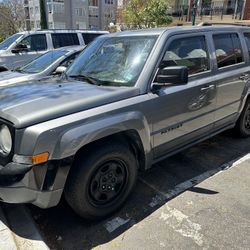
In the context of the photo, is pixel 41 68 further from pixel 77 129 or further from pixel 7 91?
pixel 77 129

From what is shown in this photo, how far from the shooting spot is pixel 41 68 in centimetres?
667

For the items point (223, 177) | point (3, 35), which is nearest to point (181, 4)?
point (3, 35)

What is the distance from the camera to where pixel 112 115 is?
264cm

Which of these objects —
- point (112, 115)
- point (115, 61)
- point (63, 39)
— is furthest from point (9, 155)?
point (63, 39)

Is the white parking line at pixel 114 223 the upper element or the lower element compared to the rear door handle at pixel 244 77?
lower

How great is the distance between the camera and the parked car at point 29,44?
9.51 metres

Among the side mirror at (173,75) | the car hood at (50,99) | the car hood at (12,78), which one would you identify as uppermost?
the side mirror at (173,75)

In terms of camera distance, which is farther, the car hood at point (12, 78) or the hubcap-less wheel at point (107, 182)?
the car hood at point (12, 78)

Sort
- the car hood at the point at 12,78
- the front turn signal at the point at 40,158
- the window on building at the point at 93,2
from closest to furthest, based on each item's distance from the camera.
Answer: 1. the front turn signal at the point at 40,158
2. the car hood at the point at 12,78
3. the window on building at the point at 93,2

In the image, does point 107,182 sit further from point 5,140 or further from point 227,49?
point 227,49

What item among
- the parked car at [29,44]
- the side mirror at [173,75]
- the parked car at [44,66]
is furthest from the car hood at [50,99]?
the parked car at [29,44]

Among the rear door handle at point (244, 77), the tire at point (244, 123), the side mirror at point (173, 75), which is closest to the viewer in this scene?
the side mirror at point (173, 75)

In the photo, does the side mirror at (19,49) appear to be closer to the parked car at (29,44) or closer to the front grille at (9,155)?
the parked car at (29,44)

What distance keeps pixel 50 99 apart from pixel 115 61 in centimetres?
97
